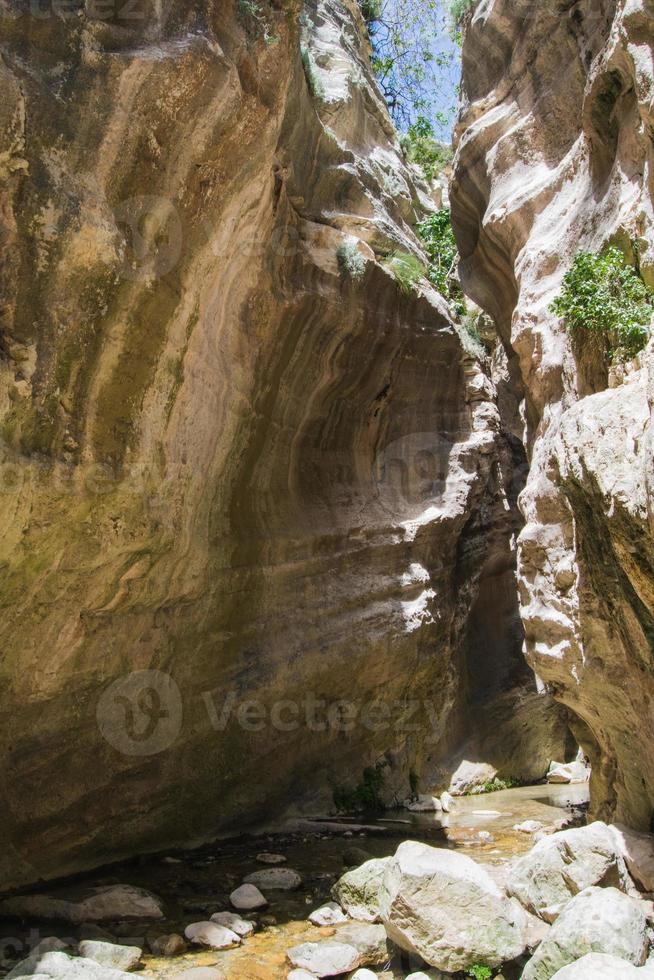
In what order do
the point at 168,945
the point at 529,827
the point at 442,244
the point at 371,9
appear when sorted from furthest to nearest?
the point at 442,244
the point at 371,9
the point at 529,827
the point at 168,945

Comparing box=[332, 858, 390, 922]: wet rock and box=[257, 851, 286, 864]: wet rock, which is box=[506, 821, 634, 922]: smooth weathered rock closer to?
box=[332, 858, 390, 922]: wet rock

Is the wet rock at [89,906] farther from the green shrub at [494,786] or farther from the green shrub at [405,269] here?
the green shrub at [405,269]

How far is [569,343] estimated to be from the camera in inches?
309

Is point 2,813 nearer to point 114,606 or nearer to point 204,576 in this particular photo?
point 114,606

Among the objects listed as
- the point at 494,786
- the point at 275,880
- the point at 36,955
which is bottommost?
the point at 494,786

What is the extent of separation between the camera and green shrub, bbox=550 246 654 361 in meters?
6.65

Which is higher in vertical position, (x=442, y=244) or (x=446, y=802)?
(x=442, y=244)

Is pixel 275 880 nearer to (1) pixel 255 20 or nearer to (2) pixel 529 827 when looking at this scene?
(2) pixel 529 827

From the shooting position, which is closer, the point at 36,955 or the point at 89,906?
the point at 36,955

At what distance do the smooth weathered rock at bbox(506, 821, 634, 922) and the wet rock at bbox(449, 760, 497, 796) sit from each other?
5278 millimetres

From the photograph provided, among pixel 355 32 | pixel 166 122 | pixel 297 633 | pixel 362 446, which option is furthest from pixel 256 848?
pixel 355 32

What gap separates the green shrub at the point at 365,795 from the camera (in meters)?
9.44

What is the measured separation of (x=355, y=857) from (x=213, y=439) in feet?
13.4
